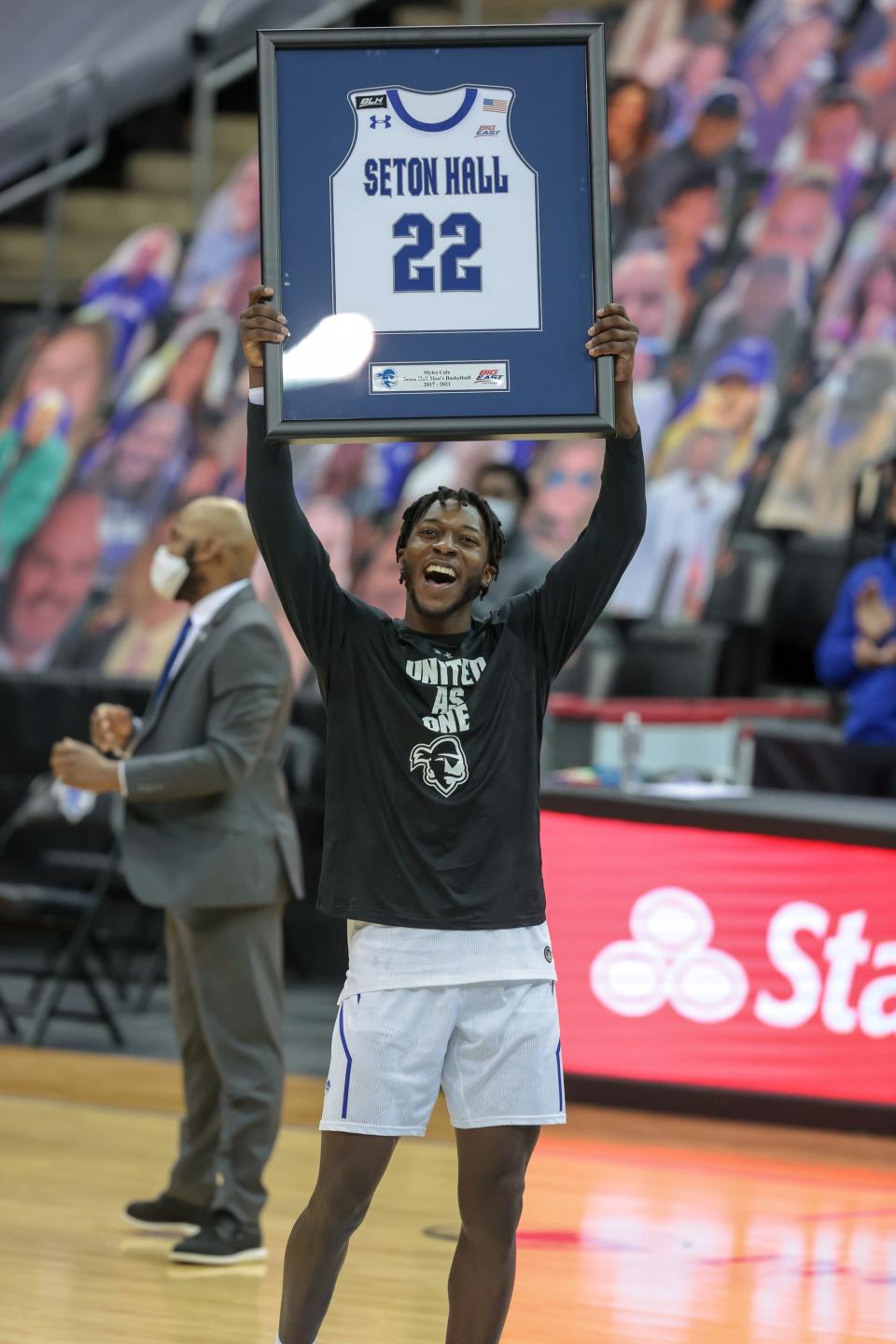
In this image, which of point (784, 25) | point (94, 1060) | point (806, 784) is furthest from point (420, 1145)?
point (784, 25)

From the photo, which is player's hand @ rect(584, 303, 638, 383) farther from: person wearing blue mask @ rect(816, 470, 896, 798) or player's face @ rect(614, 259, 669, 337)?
player's face @ rect(614, 259, 669, 337)

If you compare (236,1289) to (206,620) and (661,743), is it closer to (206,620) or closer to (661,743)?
(206,620)

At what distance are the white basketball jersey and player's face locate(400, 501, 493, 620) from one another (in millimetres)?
320

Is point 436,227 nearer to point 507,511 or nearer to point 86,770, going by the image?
point 86,770

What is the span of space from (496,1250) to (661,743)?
17.5 feet

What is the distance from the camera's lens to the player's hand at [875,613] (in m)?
7.57

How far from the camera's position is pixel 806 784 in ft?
26.4

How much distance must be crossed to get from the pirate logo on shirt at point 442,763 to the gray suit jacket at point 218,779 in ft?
4.87

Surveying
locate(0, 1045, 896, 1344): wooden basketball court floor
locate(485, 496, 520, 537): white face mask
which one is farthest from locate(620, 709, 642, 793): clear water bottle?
locate(0, 1045, 896, 1344): wooden basketball court floor

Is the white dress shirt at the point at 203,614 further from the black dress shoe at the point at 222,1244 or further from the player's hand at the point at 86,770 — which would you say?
the black dress shoe at the point at 222,1244

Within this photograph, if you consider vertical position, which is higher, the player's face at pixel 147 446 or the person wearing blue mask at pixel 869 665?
the player's face at pixel 147 446

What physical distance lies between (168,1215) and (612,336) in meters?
2.61

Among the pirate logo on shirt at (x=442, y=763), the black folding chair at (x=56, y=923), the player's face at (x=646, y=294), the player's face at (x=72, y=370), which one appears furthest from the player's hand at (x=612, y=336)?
the player's face at (x=72, y=370)

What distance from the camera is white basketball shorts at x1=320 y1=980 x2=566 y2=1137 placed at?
10.9ft
